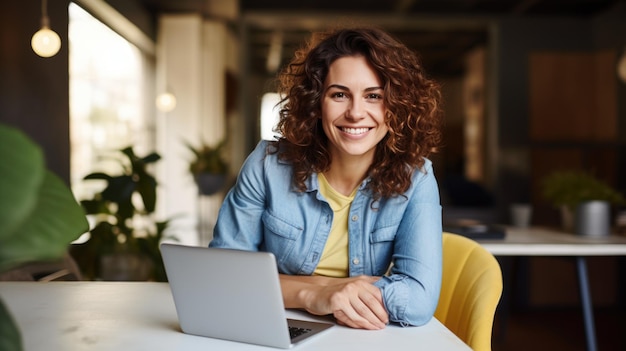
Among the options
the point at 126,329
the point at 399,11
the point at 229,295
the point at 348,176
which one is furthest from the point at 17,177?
the point at 399,11

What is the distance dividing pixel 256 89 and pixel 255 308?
43.5 feet

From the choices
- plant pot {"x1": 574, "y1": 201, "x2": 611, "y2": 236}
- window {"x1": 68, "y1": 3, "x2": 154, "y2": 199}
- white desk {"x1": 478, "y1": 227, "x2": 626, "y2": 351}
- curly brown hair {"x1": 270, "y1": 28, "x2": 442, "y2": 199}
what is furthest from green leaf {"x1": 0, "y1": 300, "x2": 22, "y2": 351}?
window {"x1": 68, "y1": 3, "x2": 154, "y2": 199}

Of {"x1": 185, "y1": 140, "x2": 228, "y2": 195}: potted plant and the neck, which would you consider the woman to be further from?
{"x1": 185, "y1": 140, "x2": 228, "y2": 195}: potted plant

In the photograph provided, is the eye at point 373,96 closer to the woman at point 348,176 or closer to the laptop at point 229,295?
the woman at point 348,176

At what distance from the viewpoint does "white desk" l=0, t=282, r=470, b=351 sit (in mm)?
1083

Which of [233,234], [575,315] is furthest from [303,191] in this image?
[575,315]

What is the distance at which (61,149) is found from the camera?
11.3ft

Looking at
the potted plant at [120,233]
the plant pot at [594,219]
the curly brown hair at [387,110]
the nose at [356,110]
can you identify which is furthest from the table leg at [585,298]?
the potted plant at [120,233]

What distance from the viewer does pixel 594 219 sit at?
2992 millimetres

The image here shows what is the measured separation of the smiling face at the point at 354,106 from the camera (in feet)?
5.12

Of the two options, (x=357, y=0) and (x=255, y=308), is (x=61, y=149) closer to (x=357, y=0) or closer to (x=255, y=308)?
(x=255, y=308)

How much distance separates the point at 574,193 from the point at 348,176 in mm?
1899

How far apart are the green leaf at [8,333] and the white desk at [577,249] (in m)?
2.32

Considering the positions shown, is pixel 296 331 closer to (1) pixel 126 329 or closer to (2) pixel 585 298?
(1) pixel 126 329
